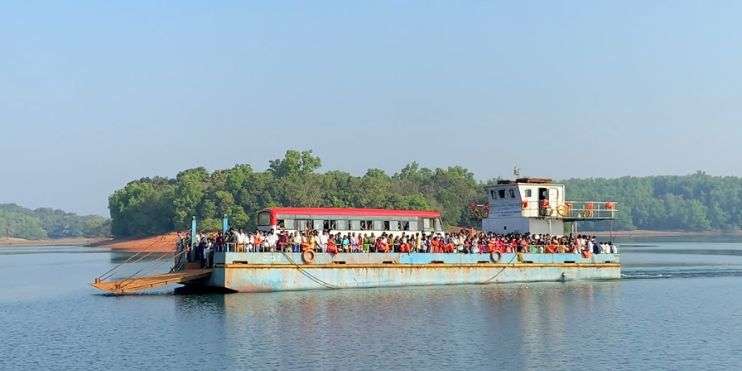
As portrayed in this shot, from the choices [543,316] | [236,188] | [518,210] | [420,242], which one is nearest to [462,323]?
[543,316]

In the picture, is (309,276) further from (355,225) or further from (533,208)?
(533,208)

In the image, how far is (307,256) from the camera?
152 ft

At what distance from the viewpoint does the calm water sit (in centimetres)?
3150

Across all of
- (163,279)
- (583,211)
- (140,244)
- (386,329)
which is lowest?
(386,329)

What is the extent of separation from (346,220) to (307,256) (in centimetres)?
463

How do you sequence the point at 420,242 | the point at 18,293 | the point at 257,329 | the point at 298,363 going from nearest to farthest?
the point at 298,363 → the point at 257,329 → the point at 420,242 → the point at 18,293

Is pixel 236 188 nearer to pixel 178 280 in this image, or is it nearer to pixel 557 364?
pixel 178 280

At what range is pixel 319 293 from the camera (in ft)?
151

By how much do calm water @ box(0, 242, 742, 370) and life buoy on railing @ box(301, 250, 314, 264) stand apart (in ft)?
5.77

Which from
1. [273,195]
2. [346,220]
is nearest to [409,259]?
[346,220]

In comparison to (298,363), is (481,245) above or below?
above

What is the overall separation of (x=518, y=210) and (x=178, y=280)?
20.4 metres

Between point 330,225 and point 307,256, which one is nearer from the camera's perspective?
point 307,256

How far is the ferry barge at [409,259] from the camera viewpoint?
45.5 m
